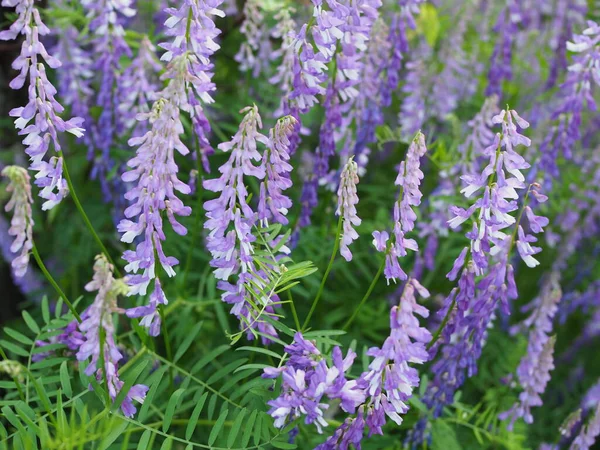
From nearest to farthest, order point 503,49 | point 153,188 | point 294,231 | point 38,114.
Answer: point 153,188 → point 38,114 → point 294,231 → point 503,49

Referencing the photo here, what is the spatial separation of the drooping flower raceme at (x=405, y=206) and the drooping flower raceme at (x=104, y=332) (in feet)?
2.13

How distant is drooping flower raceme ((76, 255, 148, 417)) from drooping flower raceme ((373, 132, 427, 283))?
2.13 feet

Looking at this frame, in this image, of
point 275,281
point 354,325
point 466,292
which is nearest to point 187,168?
point 354,325

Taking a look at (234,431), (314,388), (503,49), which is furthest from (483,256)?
(503,49)

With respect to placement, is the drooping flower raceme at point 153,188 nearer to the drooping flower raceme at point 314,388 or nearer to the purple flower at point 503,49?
the drooping flower raceme at point 314,388

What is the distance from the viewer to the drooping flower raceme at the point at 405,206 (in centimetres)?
170

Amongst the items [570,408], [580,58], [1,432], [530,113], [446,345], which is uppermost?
[580,58]

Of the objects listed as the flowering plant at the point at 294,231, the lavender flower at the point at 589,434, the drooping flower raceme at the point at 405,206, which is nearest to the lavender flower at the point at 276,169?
the flowering plant at the point at 294,231

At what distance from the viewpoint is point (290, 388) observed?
1675 mm

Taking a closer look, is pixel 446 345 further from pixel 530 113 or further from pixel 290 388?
pixel 530 113

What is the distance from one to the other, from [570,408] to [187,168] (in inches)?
85.4

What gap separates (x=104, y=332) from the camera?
153 centimetres

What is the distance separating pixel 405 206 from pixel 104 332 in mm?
759

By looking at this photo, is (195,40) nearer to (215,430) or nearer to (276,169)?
(276,169)
